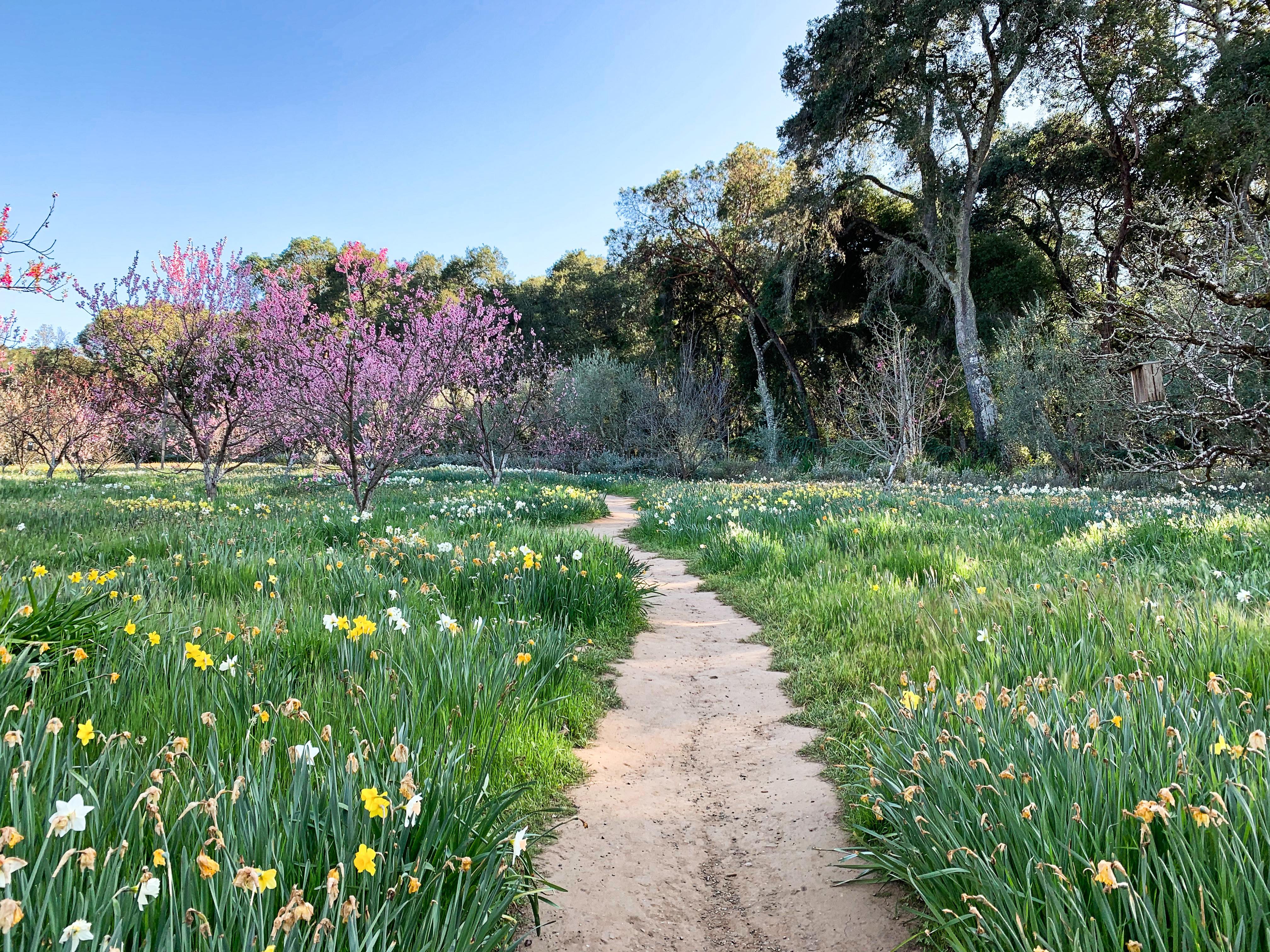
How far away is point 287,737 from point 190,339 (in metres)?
12.5

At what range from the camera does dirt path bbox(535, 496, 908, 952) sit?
2.05 m

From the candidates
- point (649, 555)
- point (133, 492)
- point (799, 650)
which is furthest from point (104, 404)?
point (799, 650)

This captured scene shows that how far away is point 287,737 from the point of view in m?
2.21

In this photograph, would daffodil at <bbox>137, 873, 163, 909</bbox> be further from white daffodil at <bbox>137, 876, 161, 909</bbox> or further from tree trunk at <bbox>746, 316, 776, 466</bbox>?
tree trunk at <bbox>746, 316, 776, 466</bbox>

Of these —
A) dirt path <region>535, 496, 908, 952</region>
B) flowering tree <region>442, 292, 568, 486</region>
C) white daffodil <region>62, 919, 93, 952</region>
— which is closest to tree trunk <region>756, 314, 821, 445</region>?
flowering tree <region>442, 292, 568, 486</region>

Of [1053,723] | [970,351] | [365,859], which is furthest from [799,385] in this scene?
[365,859]

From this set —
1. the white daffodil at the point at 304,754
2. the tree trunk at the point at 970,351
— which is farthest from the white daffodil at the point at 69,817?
the tree trunk at the point at 970,351

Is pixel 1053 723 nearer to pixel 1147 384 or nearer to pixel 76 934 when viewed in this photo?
pixel 76 934

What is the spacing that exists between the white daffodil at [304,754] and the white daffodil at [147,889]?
510 millimetres

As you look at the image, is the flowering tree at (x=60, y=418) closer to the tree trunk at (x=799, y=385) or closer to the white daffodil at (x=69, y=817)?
the white daffodil at (x=69, y=817)

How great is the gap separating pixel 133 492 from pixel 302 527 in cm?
745

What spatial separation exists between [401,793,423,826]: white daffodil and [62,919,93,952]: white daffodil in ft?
1.91

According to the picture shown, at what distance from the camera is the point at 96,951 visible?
118cm

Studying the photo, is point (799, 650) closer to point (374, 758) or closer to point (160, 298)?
point (374, 758)
